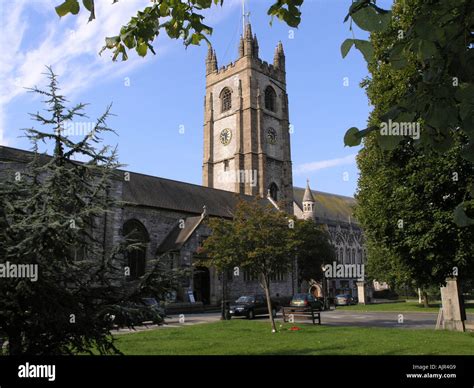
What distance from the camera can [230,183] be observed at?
56469mm

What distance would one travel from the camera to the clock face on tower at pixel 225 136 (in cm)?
5878

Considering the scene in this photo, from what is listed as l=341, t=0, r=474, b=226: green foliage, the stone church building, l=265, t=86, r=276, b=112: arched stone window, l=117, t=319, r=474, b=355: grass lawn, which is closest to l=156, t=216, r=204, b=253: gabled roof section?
the stone church building

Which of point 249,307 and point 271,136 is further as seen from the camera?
point 271,136

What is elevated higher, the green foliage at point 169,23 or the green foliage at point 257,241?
the green foliage at point 169,23

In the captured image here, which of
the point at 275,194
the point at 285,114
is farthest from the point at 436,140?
the point at 285,114

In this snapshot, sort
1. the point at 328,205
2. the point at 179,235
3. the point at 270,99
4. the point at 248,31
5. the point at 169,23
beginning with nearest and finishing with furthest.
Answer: the point at 169,23
the point at 179,235
the point at 248,31
the point at 270,99
the point at 328,205

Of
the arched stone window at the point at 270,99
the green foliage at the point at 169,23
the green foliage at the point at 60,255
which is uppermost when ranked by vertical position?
the arched stone window at the point at 270,99

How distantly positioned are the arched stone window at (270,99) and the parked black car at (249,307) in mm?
37093

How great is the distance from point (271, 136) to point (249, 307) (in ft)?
116

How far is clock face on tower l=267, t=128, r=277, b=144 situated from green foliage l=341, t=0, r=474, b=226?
5571 centimetres

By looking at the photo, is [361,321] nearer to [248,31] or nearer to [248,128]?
[248,128]

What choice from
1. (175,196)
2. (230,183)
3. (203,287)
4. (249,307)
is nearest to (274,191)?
(230,183)

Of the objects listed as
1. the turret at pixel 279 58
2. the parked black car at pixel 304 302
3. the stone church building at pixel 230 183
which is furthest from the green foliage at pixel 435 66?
the turret at pixel 279 58

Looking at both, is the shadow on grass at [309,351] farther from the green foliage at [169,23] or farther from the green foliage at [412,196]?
the green foliage at [169,23]
